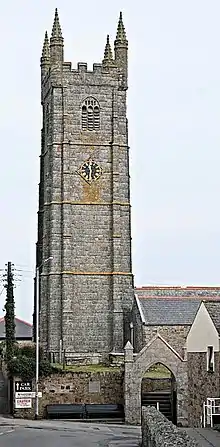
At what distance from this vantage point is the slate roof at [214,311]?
31138 mm

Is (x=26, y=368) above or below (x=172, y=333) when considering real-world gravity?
below

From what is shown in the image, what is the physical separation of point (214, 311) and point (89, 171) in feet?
131

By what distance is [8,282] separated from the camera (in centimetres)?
5994

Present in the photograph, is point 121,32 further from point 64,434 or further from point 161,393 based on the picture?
point 64,434

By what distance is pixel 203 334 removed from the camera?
32125 mm

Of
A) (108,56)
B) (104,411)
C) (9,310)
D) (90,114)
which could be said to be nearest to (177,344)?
(9,310)

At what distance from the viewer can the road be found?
35.3 metres

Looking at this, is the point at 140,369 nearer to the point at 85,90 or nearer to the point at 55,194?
the point at 55,194

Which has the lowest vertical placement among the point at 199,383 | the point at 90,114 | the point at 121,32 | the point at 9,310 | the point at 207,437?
the point at 207,437

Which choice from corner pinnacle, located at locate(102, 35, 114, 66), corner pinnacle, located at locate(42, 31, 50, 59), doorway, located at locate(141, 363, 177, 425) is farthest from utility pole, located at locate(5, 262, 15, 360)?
corner pinnacle, located at locate(42, 31, 50, 59)

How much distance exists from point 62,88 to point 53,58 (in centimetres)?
308

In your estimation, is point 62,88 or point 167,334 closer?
point 167,334

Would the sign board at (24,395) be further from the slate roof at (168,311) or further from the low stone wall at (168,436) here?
the low stone wall at (168,436)

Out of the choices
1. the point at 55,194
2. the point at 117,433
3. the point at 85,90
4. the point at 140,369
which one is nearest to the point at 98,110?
the point at 85,90
